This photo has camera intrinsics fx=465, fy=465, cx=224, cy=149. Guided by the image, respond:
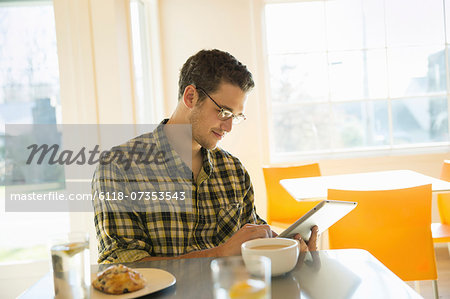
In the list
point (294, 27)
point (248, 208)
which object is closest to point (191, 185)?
point (248, 208)

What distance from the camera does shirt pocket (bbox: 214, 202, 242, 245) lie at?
1.47 metres

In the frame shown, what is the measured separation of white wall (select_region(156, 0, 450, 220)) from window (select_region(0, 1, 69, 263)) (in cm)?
127

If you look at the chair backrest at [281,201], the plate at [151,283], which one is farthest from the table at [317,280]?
the chair backrest at [281,201]

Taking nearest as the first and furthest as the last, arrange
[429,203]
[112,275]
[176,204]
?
[112,275] → [176,204] → [429,203]

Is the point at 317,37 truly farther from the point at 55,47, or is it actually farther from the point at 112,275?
the point at 112,275

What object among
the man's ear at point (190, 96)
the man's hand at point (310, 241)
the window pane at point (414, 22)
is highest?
the window pane at point (414, 22)

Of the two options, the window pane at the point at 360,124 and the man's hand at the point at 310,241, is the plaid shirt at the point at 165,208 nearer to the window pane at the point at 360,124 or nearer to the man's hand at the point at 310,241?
the man's hand at the point at 310,241

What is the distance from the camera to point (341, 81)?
3.97 meters

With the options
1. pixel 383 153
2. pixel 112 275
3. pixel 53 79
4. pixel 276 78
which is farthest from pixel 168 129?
pixel 383 153

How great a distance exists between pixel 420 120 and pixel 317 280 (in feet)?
11.4

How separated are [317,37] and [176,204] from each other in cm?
295

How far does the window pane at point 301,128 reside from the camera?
13.1 ft

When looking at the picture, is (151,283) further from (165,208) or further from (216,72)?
(216,72)

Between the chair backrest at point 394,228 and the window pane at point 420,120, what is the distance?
2208mm
